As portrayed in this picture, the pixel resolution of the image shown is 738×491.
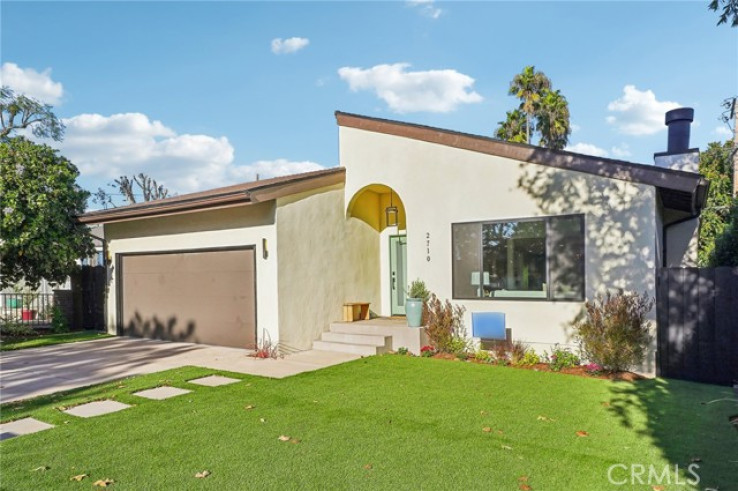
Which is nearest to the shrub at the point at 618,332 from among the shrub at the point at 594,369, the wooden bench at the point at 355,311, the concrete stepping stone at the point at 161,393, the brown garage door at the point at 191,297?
the shrub at the point at 594,369

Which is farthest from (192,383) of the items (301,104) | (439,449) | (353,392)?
(301,104)

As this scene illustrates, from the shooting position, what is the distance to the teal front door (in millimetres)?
11602

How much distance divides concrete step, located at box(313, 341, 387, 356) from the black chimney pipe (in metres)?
8.34

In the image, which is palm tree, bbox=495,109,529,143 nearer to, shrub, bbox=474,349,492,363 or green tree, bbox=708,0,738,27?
shrub, bbox=474,349,492,363

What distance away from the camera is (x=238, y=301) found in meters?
10.1

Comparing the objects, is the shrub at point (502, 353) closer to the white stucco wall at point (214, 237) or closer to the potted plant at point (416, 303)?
the potted plant at point (416, 303)

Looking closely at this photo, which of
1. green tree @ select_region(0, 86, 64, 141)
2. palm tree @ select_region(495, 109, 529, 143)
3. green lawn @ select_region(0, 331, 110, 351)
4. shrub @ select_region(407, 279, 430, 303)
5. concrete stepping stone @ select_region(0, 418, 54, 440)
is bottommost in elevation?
green lawn @ select_region(0, 331, 110, 351)

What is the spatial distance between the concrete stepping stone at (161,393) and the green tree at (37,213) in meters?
7.30

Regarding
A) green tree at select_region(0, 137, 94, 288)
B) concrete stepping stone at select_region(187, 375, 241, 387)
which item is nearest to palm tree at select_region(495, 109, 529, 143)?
green tree at select_region(0, 137, 94, 288)

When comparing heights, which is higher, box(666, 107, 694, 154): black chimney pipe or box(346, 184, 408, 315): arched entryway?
box(666, 107, 694, 154): black chimney pipe

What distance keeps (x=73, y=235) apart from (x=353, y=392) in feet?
32.7

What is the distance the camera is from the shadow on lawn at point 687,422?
3.95 meters

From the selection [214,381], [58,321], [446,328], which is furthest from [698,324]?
[58,321]

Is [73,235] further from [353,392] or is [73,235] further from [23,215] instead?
[353,392]
